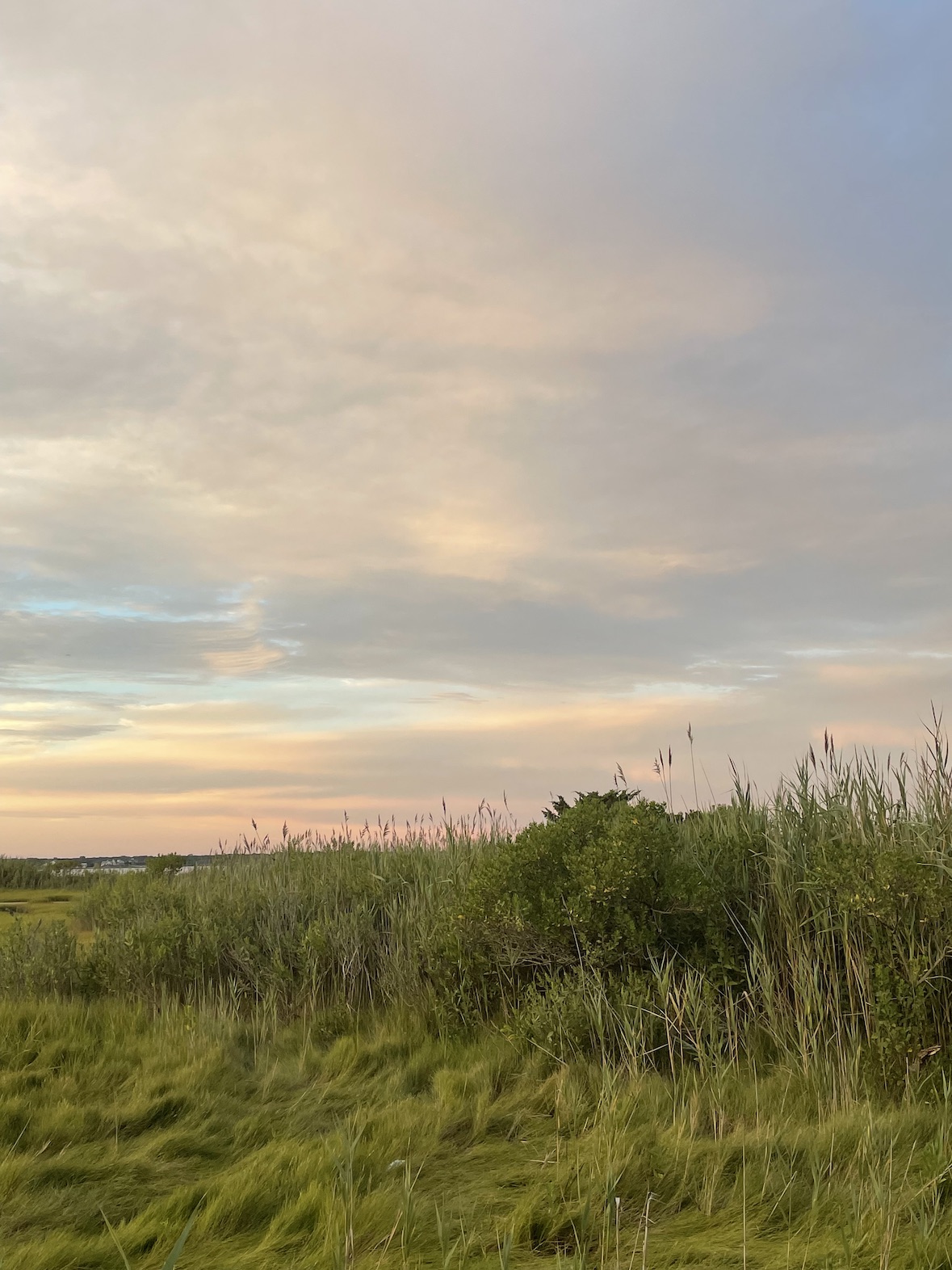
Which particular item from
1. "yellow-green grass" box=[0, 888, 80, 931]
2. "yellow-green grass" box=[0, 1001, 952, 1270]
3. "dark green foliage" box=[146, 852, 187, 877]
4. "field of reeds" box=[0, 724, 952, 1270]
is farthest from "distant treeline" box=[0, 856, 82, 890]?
Answer: "yellow-green grass" box=[0, 1001, 952, 1270]

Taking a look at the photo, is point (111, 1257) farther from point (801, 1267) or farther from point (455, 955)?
point (455, 955)

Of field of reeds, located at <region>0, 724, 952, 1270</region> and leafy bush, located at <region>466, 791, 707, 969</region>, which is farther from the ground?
leafy bush, located at <region>466, 791, 707, 969</region>

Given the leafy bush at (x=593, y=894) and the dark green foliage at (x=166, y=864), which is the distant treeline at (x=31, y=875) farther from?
the leafy bush at (x=593, y=894)

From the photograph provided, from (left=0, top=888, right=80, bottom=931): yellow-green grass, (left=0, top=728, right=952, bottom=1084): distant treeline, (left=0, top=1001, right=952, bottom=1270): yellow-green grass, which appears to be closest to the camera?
(left=0, top=1001, right=952, bottom=1270): yellow-green grass

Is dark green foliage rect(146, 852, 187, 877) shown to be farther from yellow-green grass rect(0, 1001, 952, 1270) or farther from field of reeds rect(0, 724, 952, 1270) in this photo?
yellow-green grass rect(0, 1001, 952, 1270)

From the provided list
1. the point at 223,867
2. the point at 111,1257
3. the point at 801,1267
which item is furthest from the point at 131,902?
the point at 801,1267

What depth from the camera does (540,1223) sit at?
364 centimetres

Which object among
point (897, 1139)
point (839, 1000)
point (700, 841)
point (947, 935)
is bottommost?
point (897, 1139)

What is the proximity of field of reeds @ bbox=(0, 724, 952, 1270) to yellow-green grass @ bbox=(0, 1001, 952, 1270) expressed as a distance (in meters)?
0.02

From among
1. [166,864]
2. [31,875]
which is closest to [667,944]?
[166,864]

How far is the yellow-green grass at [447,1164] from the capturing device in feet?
11.3

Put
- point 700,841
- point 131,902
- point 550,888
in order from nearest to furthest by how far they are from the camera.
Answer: point 550,888, point 700,841, point 131,902

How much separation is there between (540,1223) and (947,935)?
3.15 meters

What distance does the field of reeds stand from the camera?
12.0 feet
